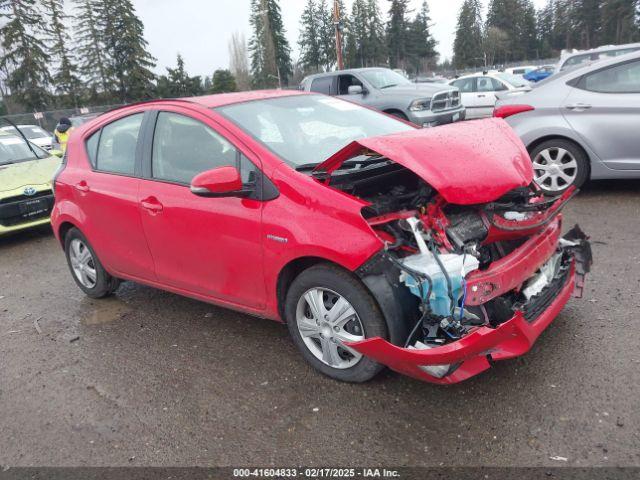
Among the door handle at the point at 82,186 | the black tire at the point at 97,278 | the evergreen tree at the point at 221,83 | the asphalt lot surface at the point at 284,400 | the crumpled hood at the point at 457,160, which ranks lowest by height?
the asphalt lot surface at the point at 284,400

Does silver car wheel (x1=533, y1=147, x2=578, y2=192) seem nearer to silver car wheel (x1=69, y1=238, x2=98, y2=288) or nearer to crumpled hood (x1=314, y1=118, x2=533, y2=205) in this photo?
crumpled hood (x1=314, y1=118, x2=533, y2=205)

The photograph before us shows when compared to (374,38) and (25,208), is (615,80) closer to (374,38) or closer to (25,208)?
(25,208)

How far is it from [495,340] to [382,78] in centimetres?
1189

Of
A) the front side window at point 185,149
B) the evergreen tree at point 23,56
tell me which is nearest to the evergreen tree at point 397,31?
the evergreen tree at point 23,56

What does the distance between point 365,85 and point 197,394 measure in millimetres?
11001

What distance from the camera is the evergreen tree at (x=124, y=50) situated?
54.1m

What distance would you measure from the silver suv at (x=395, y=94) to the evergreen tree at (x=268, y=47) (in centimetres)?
5874

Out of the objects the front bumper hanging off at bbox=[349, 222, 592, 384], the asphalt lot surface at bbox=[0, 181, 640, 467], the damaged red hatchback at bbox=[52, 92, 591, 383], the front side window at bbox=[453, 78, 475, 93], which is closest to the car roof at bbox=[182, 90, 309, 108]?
the damaged red hatchback at bbox=[52, 92, 591, 383]

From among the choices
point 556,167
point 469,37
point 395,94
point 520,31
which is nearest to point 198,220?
point 556,167

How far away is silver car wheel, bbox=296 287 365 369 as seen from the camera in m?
3.00

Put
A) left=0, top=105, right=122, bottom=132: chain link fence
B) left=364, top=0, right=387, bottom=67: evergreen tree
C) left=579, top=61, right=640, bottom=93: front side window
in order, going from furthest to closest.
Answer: left=364, top=0, right=387, bottom=67: evergreen tree, left=0, top=105, right=122, bottom=132: chain link fence, left=579, top=61, right=640, bottom=93: front side window

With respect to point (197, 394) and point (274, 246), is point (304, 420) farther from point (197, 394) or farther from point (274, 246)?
point (274, 246)

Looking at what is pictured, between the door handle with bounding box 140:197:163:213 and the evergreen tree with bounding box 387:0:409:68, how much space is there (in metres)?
84.4

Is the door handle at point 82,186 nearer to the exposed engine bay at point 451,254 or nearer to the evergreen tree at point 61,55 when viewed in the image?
the exposed engine bay at point 451,254
